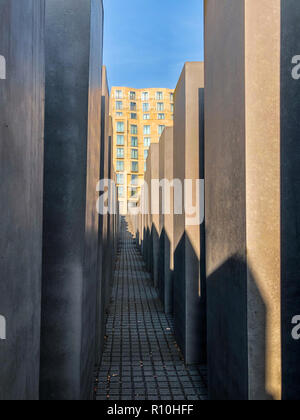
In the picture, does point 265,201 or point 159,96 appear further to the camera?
point 159,96

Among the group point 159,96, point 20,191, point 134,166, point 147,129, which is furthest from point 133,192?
point 20,191

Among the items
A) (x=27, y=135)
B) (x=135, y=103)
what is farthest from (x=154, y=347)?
(x=135, y=103)

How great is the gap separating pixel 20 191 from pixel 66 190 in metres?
1.66

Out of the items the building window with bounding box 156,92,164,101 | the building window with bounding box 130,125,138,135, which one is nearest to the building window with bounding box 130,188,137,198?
the building window with bounding box 130,125,138,135

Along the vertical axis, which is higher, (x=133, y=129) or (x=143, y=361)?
(x=133, y=129)

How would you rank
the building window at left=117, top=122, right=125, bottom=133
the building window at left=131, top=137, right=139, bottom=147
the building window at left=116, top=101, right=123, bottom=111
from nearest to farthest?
the building window at left=117, top=122, right=125, bottom=133, the building window at left=116, top=101, right=123, bottom=111, the building window at left=131, top=137, right=139, bottom=147

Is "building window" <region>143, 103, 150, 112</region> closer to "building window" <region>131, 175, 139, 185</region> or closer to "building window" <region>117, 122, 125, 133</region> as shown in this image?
"building window" <region>117, 122, 125, 133</region>

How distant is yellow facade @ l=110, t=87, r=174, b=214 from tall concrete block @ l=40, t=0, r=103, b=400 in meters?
50.5

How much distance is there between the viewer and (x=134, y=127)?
56.0 metres

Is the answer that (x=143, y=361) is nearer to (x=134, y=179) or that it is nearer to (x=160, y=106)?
(x=134, y=179)

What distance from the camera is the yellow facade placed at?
54.9 metres

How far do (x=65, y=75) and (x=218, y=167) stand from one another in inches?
82.2
